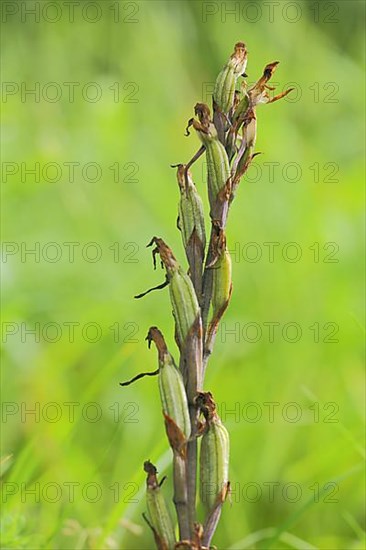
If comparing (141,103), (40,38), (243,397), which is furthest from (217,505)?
(40,38)

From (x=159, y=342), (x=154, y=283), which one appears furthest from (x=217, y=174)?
(x=154, y=283)

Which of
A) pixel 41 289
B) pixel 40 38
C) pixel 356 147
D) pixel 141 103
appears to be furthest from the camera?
pixel 40 38

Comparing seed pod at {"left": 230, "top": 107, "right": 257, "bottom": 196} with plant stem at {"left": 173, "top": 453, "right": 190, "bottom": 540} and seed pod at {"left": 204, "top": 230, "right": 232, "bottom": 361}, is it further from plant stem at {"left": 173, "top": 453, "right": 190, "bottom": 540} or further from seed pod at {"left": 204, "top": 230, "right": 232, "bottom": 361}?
plant stem at {"left": 173, "top": 453, "right": 190, "bottom": 540}

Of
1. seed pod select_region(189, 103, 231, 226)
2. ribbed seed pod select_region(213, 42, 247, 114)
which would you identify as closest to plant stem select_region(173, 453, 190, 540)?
seed pod select_region(189, 103, 231, 226)

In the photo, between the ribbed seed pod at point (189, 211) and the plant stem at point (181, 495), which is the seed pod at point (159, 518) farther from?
the ribbed seed pod at point (189, 211)

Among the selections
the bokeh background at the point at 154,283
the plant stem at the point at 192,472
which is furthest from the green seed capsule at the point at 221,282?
the bokeh background at the point at 154,283

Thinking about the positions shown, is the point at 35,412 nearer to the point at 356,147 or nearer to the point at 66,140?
the point at 66,140

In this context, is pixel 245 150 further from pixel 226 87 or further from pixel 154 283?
pixel 154 283
